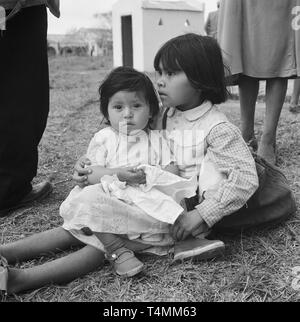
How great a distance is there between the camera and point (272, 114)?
2.53 meters

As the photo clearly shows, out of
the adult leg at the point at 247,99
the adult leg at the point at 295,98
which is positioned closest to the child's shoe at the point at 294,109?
the adult leg at the point at 295,98

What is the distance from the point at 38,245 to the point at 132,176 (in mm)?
398

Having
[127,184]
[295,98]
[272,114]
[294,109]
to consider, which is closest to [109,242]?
[127,184]

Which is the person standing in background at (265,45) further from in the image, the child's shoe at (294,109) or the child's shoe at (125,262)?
the child's shoe at (294,109)

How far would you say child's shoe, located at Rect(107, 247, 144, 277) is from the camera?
138cm

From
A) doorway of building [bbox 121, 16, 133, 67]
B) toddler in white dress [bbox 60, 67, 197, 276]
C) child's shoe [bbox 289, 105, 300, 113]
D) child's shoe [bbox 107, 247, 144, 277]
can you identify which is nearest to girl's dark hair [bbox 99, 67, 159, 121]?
toddler in white dress [bbox 60, 67, 197, 276]

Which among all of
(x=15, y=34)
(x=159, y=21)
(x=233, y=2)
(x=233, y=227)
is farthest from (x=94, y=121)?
(x=159, y=21)

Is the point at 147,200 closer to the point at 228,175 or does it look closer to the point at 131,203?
the point at 131,203

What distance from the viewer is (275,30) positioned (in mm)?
2424

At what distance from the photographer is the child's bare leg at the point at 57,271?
129 centimetres

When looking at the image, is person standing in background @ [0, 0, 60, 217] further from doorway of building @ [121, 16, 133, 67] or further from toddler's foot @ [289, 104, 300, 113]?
doorway of building @ [121, 16, 133, 67]

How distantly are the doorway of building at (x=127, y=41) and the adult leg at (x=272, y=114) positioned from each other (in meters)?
9.33
